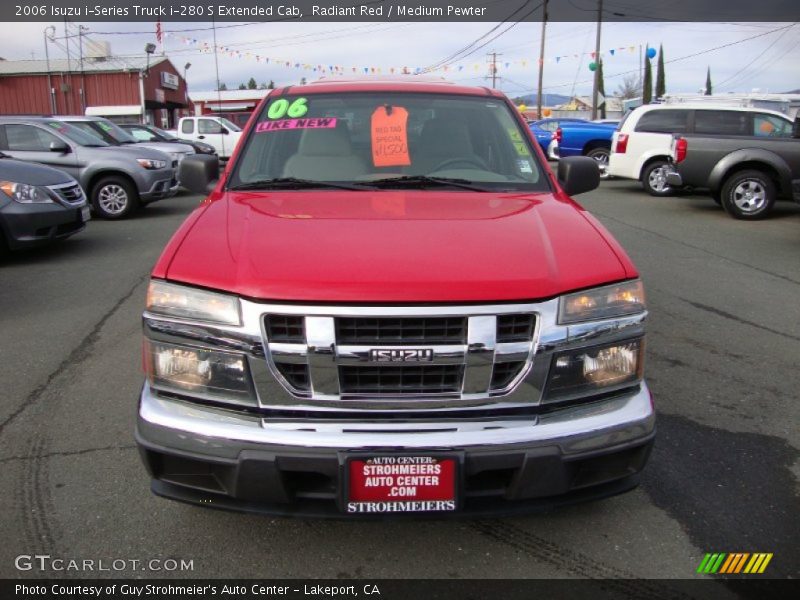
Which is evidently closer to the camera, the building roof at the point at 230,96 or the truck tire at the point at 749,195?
the truck tire at the point at 749,195

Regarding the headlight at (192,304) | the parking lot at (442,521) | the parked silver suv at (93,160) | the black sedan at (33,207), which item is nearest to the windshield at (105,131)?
the parked silver suv at (93,160)

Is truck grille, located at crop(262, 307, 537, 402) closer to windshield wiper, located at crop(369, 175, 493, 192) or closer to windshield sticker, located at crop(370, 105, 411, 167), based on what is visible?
windshield wiper, located at crop(369, 175, 493, 192)

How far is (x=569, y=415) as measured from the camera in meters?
2.39

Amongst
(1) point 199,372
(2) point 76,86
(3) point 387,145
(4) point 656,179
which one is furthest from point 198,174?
(2) point 76,86

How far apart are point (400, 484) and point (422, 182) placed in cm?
167

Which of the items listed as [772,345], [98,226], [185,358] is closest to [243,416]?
[185,358]

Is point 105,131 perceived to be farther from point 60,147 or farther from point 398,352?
point 398,352

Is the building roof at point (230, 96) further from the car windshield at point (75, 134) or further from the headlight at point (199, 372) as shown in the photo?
the headlight at point (199, 372)

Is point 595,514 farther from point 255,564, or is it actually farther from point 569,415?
point 255,564

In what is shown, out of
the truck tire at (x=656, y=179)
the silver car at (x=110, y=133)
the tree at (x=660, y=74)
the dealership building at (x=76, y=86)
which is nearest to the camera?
the silver car at (x=110, y=133)

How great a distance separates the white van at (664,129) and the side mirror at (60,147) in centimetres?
1008

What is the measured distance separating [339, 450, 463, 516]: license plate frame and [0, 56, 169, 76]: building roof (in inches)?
1657

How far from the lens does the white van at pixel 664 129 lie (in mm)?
12148

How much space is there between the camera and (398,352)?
88.9 inches
